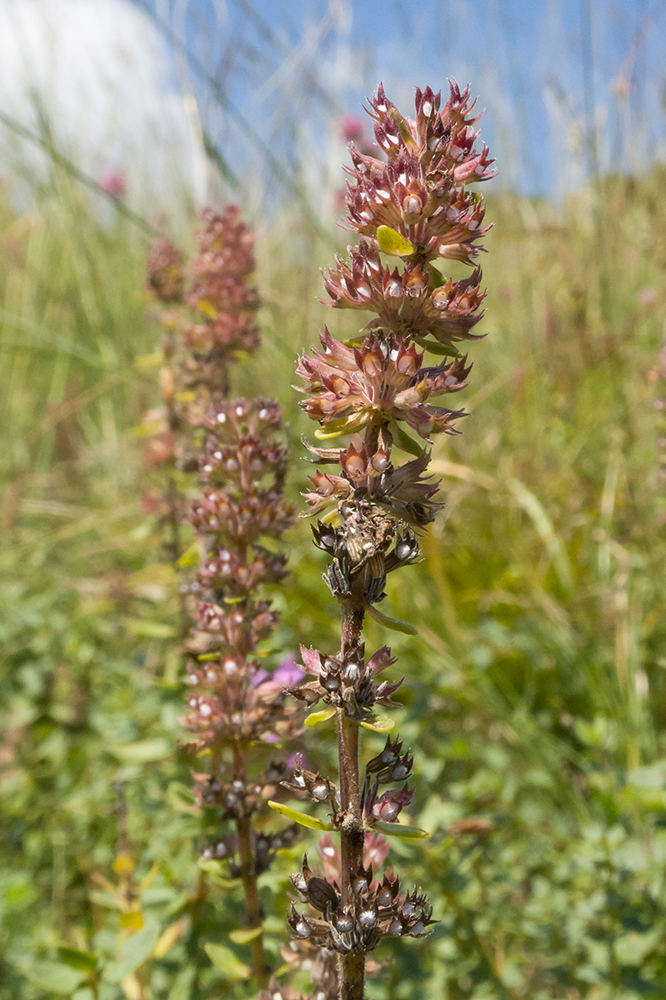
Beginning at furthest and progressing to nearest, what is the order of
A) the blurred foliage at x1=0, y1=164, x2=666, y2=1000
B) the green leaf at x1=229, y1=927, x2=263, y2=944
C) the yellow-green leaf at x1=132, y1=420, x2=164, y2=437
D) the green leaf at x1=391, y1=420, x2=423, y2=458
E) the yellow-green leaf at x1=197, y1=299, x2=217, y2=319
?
the yellow-green leaf at x1=132, y1=420, x2=164, y2=437 → the yellow-green leaf at x1=197, y1=299, x2=217, y2=319 → the blurred foliage at x1=0, y1=164, x2=666, y2=1000 → the green leaf at x1=229, y1=927, x2=263, y2=944 → the green leaf at x1=391, y1=420, x2=423, y2=458

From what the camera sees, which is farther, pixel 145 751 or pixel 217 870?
pixel 145 751

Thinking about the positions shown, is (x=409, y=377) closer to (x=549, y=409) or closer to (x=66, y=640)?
(x=66, y=640)

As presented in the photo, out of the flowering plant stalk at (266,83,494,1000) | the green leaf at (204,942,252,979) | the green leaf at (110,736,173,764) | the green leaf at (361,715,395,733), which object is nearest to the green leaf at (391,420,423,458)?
the flowering plant stalk at (266,83,494,1000)

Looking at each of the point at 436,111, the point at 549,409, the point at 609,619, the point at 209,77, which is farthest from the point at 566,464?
the point at 436,111

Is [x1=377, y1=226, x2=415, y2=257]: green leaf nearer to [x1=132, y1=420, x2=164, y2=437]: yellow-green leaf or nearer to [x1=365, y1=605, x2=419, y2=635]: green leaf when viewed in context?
[x1=365, y1=605, x2=419, y2=635]: green leaf

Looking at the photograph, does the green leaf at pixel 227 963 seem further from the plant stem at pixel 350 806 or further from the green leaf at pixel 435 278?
the green leaf at pixel 435 278

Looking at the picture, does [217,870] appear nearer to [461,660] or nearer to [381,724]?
[381,724]

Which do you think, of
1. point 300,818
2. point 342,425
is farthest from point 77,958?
point 342,425
